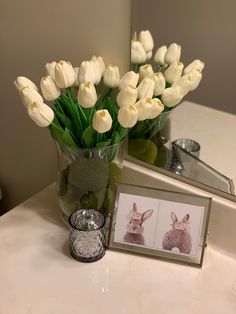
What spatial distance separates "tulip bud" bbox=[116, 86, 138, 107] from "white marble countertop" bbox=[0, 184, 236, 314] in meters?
0.33

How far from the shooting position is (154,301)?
93cm

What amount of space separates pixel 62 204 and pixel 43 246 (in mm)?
103

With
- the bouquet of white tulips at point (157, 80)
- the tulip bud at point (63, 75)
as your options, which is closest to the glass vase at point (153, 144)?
the bouquet of white tulips at point (157, 80)

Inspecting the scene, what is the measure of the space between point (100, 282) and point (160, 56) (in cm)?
51

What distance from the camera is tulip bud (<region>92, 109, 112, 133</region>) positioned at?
91 centimetres

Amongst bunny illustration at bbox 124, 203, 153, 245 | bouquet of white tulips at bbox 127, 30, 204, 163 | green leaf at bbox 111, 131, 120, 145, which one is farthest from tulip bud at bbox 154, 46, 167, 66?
bunny illustration at bbox 124, 203, 153, 245

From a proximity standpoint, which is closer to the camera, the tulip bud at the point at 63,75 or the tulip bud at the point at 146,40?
the tulip bud at the point at 63,75

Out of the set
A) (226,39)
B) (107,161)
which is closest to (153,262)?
(107,161)

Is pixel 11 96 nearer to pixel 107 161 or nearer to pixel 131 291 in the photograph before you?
pixel 107 161

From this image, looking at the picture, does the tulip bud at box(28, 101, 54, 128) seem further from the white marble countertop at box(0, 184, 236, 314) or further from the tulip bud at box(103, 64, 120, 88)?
the white marble countertop at box(0, 184, 236, 314)

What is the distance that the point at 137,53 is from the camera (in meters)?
1.07

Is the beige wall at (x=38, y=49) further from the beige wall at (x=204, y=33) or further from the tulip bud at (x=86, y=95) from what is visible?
the tulip bud at (x=86, y=95)

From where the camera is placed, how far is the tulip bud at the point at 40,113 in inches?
37.0

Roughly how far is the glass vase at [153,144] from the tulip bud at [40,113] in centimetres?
24
